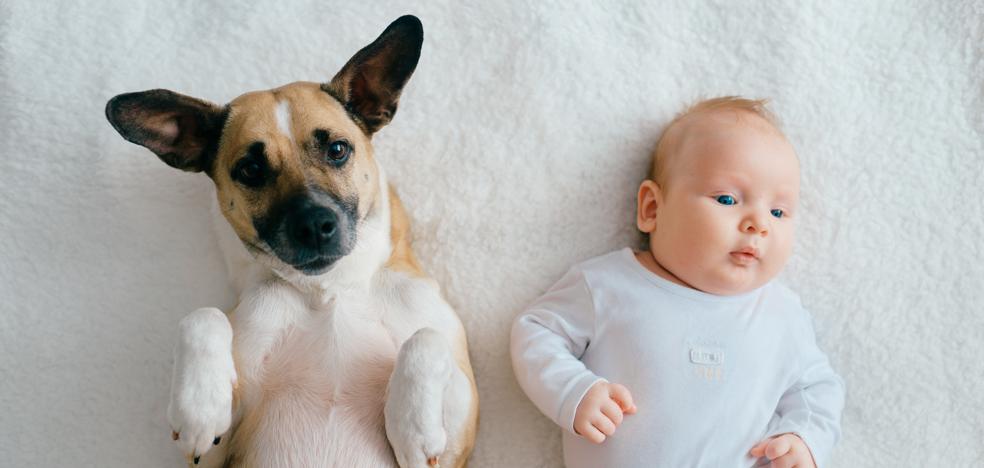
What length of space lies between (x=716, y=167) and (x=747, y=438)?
0.79 meters

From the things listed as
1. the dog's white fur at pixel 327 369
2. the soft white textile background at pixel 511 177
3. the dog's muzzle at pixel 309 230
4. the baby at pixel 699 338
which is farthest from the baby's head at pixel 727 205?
the dog's muzzle at pixel 309 230

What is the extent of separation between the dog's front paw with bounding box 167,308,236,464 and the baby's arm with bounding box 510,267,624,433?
2.75 ft

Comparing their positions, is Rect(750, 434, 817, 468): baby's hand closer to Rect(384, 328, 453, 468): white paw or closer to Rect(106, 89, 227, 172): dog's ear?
Rect(384, 328, 453, 468): white paw

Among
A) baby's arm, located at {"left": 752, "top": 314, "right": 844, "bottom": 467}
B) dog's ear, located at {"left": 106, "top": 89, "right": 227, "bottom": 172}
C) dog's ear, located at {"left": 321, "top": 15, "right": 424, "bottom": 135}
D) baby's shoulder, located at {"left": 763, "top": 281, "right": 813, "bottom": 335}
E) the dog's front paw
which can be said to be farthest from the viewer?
baby's shoulder, located at {"left": 763, "top": 281, "right": 813, "bottom": 335}

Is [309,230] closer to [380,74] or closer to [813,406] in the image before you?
[380,74]

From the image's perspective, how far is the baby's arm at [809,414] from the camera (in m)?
2.38

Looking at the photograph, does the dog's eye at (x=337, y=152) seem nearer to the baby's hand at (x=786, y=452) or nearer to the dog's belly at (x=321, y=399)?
the dog's belly at (x=321, y=399)

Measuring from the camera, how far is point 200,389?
2.04m

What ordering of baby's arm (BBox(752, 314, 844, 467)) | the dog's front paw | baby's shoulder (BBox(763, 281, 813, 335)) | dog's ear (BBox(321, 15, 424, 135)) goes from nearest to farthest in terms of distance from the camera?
the dog's front paw < dog's ear (BBox(321, 15, 424, 135)) < baby's arm (BBox(752, 314, 844, 467)) < baby's shoulder (BBox(763, 281, 813, 335))

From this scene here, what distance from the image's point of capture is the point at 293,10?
2822 millimetres

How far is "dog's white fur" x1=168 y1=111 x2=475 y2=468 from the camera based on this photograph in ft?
6.86

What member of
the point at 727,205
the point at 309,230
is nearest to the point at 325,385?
the point at 309,230

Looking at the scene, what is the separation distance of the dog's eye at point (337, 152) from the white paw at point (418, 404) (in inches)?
20.5

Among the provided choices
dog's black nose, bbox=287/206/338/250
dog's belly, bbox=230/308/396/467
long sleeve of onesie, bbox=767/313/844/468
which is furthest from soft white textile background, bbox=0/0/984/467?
dog's black nose, bbox=287/206/338/250
